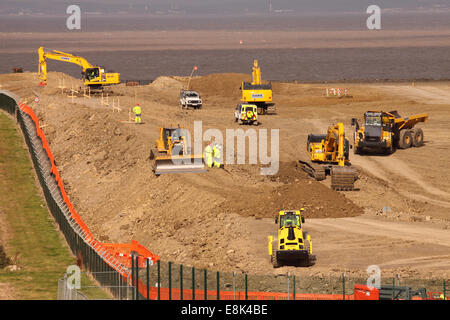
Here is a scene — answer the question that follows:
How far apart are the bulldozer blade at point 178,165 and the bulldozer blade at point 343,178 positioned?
747 centimetres

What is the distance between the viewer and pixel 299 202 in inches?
1791

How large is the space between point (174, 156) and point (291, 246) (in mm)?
17144

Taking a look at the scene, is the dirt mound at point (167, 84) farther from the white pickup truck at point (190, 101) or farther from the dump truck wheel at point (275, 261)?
the dump truck wheel at point (275, 261)

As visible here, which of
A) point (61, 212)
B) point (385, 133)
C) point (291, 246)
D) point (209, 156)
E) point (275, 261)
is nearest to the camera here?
point (291, 246)

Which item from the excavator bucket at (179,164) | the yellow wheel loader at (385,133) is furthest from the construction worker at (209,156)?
the yellow wheel loader at (385,133)

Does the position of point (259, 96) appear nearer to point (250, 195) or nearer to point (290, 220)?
point (250, 195)

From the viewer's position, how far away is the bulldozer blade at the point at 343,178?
51281 millimetres

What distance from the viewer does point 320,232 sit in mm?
42062

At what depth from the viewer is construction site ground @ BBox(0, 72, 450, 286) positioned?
40.0 metres

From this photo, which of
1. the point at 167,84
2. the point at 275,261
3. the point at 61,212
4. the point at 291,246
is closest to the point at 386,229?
the point at 291,246

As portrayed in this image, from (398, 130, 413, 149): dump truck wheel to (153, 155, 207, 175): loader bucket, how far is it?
17.9 m

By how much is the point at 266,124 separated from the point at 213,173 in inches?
845

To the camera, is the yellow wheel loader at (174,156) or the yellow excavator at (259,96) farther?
the yellow excavator at (259,96)

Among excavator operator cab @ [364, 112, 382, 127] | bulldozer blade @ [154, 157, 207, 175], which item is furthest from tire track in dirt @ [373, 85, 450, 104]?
bulldozer blade @ [154, 157, 207, 175]
